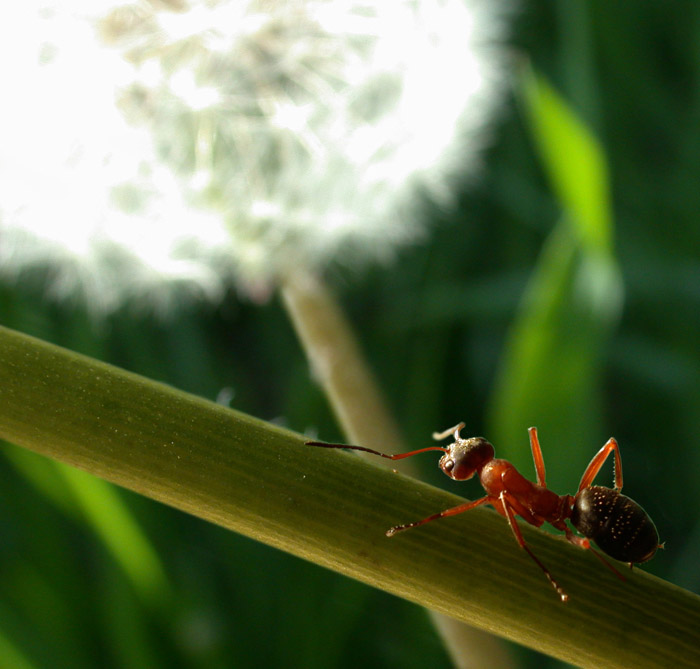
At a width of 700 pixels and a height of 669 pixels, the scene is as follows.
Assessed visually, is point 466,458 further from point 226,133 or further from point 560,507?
point 226,133

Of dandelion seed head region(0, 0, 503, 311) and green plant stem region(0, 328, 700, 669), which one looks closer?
green plant stem region(0, 328, 700, 669)

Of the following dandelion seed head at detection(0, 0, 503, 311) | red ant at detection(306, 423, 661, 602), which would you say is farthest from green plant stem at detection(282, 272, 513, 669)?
red ant at detection(306, 423, 661, 602)

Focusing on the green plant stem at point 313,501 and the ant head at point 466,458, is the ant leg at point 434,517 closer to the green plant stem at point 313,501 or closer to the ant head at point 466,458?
the green plant stem at point 313,501

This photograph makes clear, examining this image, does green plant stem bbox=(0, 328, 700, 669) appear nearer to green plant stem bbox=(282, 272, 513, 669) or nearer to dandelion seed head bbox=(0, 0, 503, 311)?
green plant stem bbox=(282, 272, 513, 669)

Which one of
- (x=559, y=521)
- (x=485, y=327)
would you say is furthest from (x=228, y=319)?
(x=559, y=521)

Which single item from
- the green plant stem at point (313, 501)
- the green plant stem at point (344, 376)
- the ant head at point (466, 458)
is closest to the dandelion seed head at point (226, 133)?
the green plant stem at point (344, 376)
